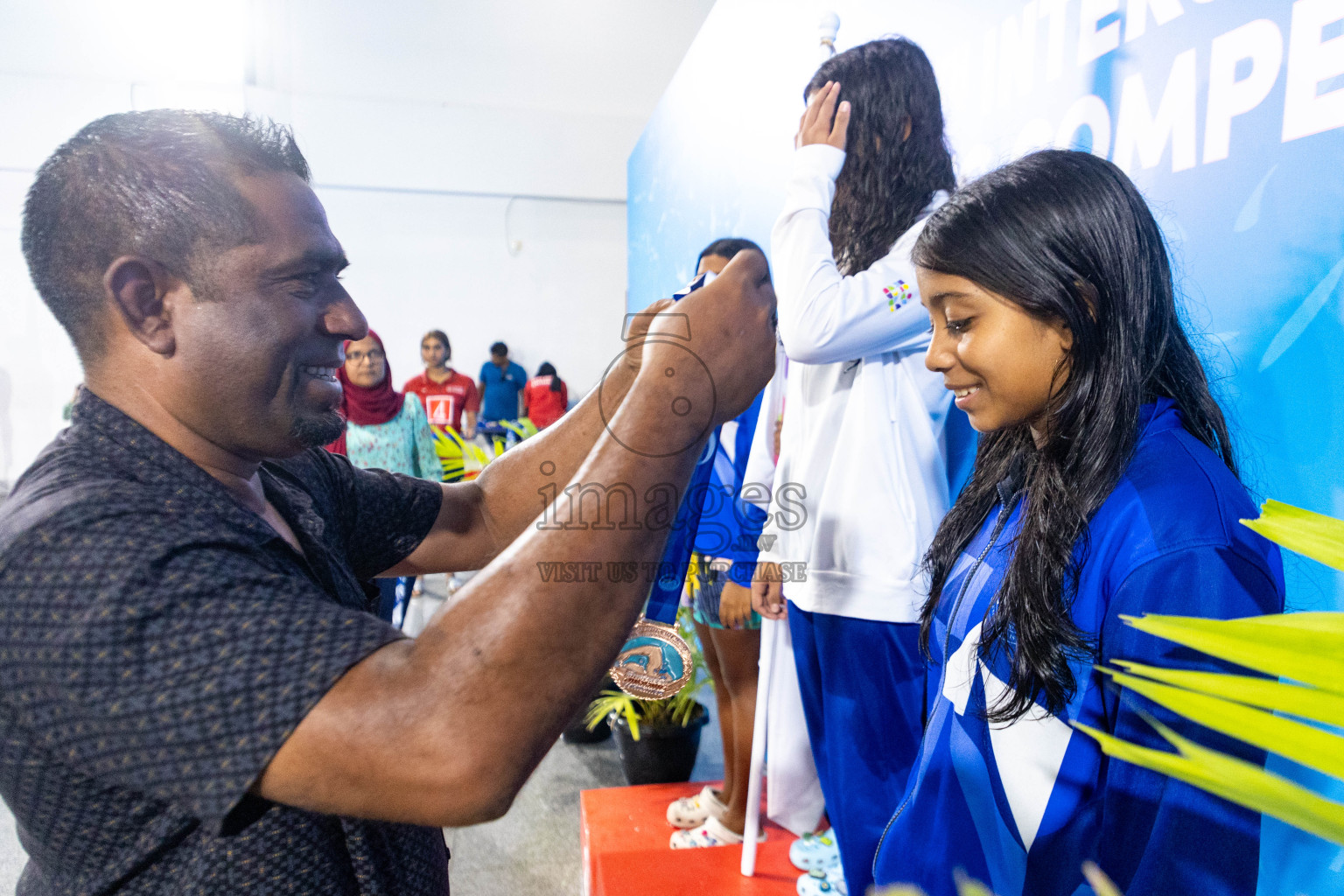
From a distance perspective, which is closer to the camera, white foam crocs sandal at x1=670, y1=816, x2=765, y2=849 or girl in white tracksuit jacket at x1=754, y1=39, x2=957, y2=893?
girl in white tracksuit jacket at x1=754, y1=39, x2=957, y2=893

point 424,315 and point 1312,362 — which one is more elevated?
point 424,315

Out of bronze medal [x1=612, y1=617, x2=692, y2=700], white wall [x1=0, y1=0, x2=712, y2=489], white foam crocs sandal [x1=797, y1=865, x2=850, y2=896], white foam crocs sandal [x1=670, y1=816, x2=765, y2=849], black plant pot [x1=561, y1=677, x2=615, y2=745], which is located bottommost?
black plant pot [x1=561, y1=677, x2=615, y2=745]

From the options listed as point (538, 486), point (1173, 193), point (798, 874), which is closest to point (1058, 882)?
point (538, 486)

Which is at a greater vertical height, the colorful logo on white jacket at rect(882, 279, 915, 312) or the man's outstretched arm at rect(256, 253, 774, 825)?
the colorful logo on white jacket at rect(882, 279, 915, 312)

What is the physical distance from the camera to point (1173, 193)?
111 cm

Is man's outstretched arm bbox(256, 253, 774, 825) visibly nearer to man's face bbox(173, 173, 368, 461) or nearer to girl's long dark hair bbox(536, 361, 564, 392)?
→ man's face bbox(173, 173, 368, 461)

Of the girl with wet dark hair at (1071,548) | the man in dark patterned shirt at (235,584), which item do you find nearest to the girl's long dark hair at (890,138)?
the girl with wet dark hair at (1071,548)

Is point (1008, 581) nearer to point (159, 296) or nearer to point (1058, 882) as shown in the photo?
point (1058, 882)

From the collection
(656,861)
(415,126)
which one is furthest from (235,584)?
(415,126)

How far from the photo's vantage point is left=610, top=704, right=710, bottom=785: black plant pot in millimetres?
2416

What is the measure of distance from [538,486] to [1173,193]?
98 centimetres

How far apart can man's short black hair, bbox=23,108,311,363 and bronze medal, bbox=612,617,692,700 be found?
1519mm

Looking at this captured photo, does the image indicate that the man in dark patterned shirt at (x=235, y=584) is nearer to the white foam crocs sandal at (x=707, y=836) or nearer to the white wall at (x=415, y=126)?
the white foam crocs sandal at (x=707, y=836)

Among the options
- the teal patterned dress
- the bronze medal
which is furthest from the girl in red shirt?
the bronze medal
